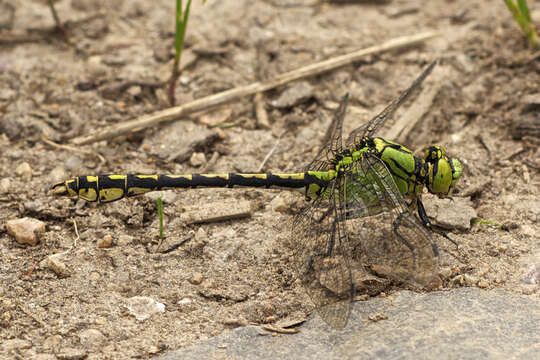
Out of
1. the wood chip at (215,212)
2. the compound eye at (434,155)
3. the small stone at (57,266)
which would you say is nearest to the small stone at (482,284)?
the compound eye at (434,155)

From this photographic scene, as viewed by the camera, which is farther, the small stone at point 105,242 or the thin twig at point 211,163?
the thin twig at point 211,163

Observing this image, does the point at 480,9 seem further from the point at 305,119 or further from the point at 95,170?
the point at 95,170

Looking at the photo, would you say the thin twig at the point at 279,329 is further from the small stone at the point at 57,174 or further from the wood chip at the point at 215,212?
the small stone at the point at 57,174

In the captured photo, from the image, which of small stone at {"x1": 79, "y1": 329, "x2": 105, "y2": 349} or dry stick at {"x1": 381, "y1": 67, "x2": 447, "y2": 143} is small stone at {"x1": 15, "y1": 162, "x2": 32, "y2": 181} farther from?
dry stick at {"x1": 381, "y1": 67, "x2": 447, "y2": 143}

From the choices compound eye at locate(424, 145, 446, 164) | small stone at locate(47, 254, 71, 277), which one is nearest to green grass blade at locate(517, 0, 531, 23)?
compound eye at locate(424, 145, 446, 164)

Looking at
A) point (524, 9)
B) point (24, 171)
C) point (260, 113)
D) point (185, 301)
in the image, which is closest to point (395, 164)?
point (260, 113)

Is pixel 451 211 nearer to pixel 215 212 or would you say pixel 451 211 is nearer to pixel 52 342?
pixel 215 212

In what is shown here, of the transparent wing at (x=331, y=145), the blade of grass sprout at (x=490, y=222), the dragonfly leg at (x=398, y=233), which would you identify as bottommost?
the blade of grass sprout at (x=490, y=222)
